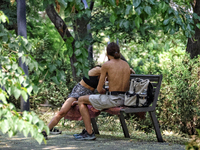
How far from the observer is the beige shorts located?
5.42 metres

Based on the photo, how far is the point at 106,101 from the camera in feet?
17.8

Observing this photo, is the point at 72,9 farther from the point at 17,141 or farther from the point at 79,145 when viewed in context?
the point at 17,141

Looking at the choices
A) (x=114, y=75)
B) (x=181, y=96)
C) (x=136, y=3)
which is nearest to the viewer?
(x=136, y=3)

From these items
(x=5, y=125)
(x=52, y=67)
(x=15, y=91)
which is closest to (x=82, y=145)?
(x=52, y=67)

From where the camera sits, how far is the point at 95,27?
9.39 meters

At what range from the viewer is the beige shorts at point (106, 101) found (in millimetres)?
5422

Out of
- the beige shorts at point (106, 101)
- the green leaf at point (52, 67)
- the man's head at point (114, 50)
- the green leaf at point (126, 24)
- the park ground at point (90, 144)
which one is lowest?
the park ground at point (90, 144)

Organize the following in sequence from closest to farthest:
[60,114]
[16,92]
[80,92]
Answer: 1. [16,92]
2. [60,114]
3. [80,92]

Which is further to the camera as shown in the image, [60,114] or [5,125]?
[60,114]

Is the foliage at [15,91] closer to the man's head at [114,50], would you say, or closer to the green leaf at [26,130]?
the green leaf at [26,130]

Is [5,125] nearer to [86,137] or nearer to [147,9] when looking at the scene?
[147,9]

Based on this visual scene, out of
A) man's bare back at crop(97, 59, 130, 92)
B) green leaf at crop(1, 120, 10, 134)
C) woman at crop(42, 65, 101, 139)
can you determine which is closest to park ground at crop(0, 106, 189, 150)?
woman at crop(42, 65, 101, 139)

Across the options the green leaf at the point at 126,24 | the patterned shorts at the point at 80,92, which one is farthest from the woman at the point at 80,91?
the green leaf at the point at 126,24

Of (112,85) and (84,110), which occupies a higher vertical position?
(112,85)
